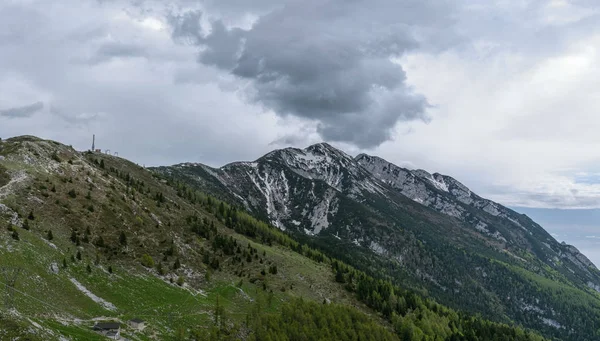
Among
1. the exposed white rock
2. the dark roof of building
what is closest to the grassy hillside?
the exposed white rock

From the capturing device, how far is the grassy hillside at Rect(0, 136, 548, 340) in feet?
255

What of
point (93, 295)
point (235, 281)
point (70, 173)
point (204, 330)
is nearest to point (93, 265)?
point (93, 295)

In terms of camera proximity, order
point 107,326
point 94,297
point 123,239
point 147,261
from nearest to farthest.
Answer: point 107,326 → point 94,297 → point 147,261 → point 123,239

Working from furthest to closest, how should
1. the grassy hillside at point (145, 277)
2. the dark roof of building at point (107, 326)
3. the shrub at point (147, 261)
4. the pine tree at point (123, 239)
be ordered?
the pine tree at point (123, 239) < the shrub at point (147, 261) < the grassy hillside at point (145, 277) < the dark roof of building at point (107, 326)

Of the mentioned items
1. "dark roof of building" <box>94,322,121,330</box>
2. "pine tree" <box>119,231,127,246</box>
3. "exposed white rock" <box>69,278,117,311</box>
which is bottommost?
"dark roof of building" <box>94,322,121,330</box>

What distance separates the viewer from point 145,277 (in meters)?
105

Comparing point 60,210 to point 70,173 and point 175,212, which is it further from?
point 175,212

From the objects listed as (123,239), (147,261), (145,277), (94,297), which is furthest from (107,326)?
(123,239)

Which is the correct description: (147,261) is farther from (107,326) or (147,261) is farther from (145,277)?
(107,326)

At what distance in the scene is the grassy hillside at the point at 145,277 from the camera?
7788 cm

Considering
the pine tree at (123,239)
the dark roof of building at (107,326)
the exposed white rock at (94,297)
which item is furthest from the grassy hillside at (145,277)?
the dark roof of building at (107,326)

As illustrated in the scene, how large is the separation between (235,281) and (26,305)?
67101 mm

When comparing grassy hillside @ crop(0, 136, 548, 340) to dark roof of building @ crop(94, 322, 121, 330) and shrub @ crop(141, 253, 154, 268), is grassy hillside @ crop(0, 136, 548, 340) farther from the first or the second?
dark roof of building @ crop(94, 322, 121, 330)

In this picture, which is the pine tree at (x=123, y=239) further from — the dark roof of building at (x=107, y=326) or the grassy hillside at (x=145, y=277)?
the dark roof of building at (x=107, y=326)
